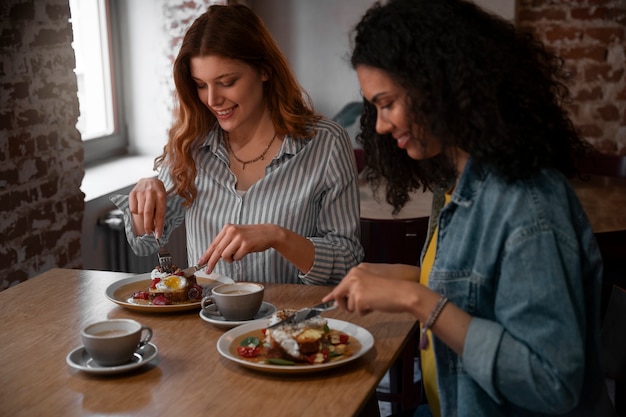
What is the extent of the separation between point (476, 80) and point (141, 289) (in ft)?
3.37

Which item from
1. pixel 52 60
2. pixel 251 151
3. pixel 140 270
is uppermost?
pixel 52 60

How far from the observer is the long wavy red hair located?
7.19 feet

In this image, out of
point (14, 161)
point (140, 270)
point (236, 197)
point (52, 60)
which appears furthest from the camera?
point (140, 270)

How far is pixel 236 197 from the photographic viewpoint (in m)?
2.26

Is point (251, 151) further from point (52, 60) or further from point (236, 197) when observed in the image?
point (52, 60)

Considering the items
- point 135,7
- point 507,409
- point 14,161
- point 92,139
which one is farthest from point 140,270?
point 507,409

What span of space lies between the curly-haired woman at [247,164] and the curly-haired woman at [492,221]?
2.21 feet

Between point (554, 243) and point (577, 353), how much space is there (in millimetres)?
174

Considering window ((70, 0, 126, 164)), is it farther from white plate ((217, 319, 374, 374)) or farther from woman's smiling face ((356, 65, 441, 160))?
woman's smiling face ((356, 65, 441, 160))

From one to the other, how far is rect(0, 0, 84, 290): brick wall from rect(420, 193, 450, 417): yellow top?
1569 millimetres

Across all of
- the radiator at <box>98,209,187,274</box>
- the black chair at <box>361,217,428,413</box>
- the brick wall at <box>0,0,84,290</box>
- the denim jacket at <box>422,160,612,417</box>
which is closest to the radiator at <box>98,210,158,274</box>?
the radiator at <box>98,209,187,274</box>

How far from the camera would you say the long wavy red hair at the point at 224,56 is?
2.19 metres

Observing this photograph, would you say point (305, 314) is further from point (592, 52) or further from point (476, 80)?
point (592, 52)

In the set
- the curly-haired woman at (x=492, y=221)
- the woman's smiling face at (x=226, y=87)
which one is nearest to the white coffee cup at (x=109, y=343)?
the curly-haired woman at (x=492, y=221)
